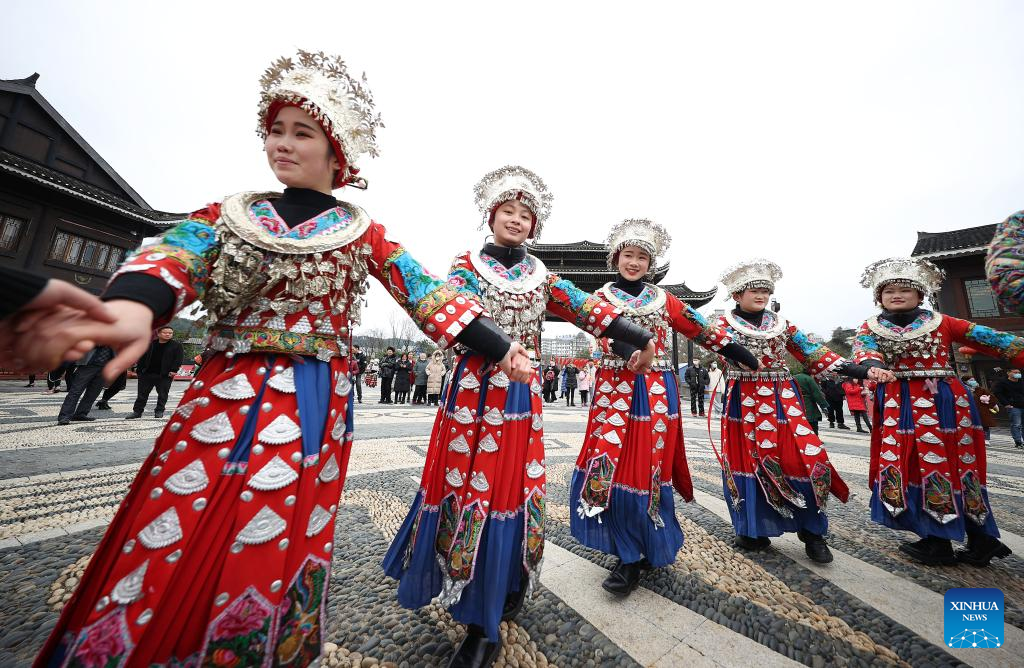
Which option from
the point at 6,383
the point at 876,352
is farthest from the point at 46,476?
the point at 6,383

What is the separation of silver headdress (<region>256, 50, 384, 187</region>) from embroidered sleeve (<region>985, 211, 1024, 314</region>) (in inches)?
98.7

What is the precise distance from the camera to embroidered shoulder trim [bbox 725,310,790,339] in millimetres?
3196

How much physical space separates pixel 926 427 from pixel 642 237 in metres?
2.62

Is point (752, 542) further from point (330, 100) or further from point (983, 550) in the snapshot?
point (330, 100)

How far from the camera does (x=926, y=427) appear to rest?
3.07 metres

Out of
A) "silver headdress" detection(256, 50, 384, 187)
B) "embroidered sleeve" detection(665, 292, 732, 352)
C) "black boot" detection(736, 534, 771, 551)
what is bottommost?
"black boot" detection(736, 534, 771, 551)

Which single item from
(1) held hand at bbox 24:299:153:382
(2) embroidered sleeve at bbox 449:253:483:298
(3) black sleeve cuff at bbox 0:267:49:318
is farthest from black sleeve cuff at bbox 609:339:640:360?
(3) black sleeve cuff at bbox 0:267:49:318

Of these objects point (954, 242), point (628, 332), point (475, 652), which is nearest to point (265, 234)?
point (628, 332)

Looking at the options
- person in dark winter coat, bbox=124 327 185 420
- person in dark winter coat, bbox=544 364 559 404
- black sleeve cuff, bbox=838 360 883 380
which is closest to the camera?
black sleeve cuff, bbox=838 360 883 380

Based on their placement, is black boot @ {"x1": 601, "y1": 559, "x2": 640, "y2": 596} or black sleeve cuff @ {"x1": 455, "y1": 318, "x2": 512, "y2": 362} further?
black boot @ {"x1": 601, "y1": 559, "x2": 640, "y2": 596}

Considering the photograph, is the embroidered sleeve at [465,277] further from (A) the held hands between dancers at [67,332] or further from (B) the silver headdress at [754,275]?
(B) the silver headdress at [754,275]

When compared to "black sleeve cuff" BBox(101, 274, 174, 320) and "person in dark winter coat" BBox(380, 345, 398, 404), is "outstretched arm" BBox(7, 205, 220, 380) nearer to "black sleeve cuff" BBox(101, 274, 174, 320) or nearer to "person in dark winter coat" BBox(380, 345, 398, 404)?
"black sleeve cuff" BBox(101, 274, 174, 320)

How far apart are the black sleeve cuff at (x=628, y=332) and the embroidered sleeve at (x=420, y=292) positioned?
787 mm

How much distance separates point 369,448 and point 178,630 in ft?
17.0
